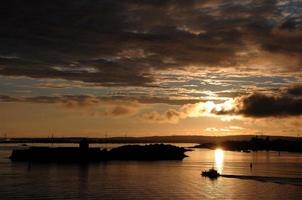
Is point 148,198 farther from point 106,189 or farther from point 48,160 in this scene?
point 48,160

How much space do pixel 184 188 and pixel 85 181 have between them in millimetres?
23421

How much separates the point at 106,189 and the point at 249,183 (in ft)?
112

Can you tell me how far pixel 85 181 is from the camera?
4392 inches

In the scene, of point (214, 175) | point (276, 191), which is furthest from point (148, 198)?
point (214, 175)

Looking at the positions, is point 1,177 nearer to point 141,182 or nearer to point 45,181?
point 45,181

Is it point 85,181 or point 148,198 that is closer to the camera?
point 148,198

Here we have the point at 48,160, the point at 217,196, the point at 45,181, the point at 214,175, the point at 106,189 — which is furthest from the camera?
the point at 48,160

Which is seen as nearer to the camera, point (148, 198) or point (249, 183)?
point (148, 198)

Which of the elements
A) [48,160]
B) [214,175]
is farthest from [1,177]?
[48,160]

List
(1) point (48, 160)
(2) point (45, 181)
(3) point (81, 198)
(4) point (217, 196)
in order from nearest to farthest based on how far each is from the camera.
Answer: (3) point (81, 198)
(4) point (217, 196)
(2) point (45, 181)
(1) point (48, 160)

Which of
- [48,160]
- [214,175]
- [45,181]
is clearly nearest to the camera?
[45,181]

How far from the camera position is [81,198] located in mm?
82625

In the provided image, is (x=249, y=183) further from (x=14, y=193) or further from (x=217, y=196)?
(x=14, y=193)

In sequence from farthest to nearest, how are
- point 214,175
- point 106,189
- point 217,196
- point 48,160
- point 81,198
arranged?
point 48,160 → point 214,175 → point 106,189 → point 217,196 → point 81,198
